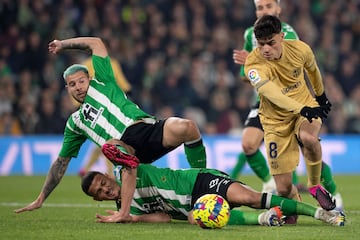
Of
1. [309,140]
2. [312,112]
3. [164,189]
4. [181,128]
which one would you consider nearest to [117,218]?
[164,189]

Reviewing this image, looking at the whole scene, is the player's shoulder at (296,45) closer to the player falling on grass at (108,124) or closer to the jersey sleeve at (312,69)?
the jersey sleeve at (312,69)

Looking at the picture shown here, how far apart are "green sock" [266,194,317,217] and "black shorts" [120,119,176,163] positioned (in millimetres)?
1398

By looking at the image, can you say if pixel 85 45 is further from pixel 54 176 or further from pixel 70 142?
pixel 54 176

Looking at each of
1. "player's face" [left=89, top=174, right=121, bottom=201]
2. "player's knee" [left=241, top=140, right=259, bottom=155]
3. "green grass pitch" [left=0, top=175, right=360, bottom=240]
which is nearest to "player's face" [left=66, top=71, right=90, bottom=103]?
"player's face" [left=89, top=174, right=121, bottom=201]

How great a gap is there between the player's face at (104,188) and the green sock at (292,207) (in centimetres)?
146

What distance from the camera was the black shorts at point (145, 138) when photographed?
28.8 ft

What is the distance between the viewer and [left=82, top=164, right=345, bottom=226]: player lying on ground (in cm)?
801

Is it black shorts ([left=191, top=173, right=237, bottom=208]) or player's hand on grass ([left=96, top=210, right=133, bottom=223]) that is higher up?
black shorts ([left=191, top=173, right=237, bottom=208])

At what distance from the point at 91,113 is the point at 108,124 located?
0.72 ft

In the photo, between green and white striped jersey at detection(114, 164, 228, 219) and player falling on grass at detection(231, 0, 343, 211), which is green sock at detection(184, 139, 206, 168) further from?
player falling on grass at detection(231, 0, 343, 211)

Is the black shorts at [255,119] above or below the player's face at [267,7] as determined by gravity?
below

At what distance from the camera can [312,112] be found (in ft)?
25.5

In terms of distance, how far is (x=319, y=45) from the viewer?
67.4 feet

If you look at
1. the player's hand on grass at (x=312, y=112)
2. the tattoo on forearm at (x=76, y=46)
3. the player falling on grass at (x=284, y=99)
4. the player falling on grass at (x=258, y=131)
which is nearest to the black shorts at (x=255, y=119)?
the player falling on grass at (x=258, y=131)
